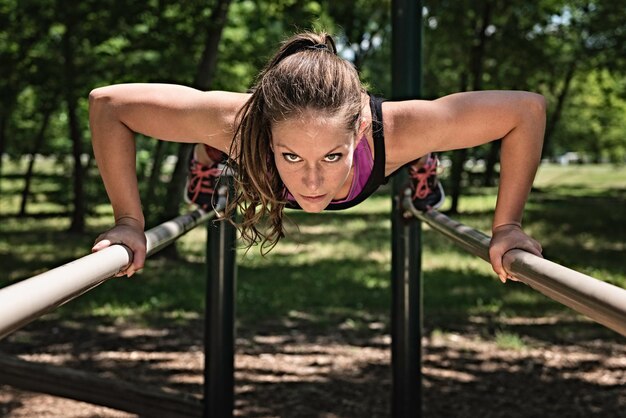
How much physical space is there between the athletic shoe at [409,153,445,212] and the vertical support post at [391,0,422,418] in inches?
6.3

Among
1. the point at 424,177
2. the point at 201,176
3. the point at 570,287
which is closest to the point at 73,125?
the point at 201,176

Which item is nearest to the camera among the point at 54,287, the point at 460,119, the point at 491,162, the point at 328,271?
the point at 54,287

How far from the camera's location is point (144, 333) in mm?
5504

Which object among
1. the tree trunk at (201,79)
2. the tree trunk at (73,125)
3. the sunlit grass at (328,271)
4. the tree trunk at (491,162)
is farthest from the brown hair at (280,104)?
the tree trunk at (491,162)

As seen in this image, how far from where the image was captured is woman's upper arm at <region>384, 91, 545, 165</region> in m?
1.93

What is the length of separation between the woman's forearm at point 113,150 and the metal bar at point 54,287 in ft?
1.39

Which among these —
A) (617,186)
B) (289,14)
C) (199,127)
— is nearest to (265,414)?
(199,127)

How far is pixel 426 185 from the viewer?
2752 mm

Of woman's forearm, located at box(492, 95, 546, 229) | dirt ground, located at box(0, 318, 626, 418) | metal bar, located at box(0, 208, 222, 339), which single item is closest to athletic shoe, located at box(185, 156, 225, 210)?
woman's forearm, located at box(492, 95, 546, 229)

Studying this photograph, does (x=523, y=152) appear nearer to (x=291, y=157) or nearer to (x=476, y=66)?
(x=291, y=157)

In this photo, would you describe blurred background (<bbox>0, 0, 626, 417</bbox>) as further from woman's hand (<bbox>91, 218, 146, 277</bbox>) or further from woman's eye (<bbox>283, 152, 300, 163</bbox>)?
woman's hand (<bbox>91, 218, 146, 277</bbox>)

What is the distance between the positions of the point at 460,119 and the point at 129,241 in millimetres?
805

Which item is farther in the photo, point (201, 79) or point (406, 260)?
point (201, 79)

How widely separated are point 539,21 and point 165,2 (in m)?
7.16
